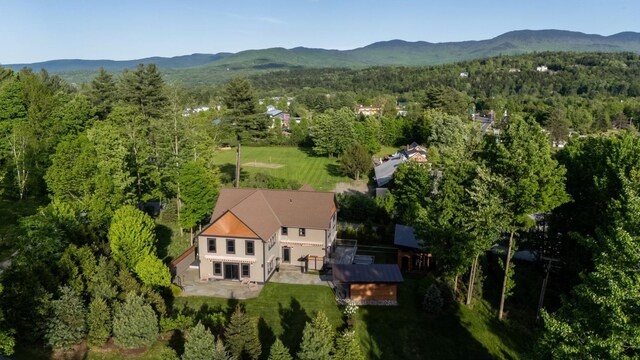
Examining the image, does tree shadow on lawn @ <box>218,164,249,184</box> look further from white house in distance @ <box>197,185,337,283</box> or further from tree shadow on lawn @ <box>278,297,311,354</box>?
tree shadow on lawn @ <box>278,297,311,354</box>

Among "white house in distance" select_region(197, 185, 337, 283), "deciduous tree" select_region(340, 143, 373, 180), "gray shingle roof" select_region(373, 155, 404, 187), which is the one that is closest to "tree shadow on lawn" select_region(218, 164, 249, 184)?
→ "deciduous tree" select_region(340, 143, 373, 180)

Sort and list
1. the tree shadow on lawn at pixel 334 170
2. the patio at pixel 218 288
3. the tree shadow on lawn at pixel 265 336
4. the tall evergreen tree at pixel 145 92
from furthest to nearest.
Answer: the tree shadow on lawn at pixel 334 170, the tall evergreen tree at pixel 145 92, the patio at pixel 218 288, the tree shadow on lawn at pixel 265 336

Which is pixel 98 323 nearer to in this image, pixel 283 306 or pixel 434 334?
pixel 283 306

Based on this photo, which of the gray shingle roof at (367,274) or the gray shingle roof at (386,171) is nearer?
the gray shingle roof at (367,274)

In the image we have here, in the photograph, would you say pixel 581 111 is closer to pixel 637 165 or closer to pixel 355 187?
pixel 355 187

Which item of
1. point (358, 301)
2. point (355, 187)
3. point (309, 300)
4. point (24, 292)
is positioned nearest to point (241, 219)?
point (309, 300)

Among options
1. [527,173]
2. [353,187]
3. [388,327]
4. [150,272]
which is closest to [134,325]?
[150,272]

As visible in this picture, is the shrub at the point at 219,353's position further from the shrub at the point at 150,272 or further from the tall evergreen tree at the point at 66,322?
the shrub at the point at 150,272

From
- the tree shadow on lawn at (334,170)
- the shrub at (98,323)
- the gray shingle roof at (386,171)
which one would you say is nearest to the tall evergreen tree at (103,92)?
the tree shadow on lawn at (334,170)
